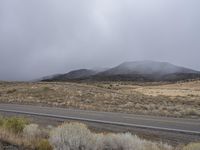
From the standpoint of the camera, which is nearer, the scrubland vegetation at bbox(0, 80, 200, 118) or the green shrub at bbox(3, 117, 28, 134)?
the green shrub at bbox(3, 117, 28, 134)

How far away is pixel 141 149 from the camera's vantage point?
28.1ft

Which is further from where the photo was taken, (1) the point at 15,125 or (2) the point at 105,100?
(2) the point at 105,100

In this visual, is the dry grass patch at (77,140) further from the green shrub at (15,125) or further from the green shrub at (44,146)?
the green shrub at (15,125)

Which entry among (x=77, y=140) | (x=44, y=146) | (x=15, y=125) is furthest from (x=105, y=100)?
(x=77, y=140)

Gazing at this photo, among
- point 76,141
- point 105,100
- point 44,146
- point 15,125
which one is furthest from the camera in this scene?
point 105,100

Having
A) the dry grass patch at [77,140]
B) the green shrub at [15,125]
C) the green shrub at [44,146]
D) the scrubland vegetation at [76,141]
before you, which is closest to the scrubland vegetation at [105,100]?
the green shrub at [15,125]

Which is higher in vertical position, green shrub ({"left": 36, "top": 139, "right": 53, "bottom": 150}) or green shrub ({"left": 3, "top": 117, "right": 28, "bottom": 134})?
green shrub ({"left": 3, "top": 117, "right": 28, "bottom": 134})

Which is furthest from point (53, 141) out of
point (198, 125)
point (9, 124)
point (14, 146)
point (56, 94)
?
point (56, 94)

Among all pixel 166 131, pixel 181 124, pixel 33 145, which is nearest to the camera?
pixel 33 145

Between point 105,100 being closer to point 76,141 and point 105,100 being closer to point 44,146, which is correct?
point 44,146

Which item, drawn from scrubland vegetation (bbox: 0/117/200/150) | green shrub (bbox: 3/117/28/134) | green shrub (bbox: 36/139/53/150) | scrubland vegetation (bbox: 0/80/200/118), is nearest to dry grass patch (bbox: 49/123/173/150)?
scrubland vegetation (bbox: 0/117/200/150)

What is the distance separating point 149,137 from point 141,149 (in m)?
5.82

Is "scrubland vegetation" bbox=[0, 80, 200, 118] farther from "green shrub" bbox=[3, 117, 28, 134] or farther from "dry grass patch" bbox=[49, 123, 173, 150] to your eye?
"dry grass patch" bbox=[49, 123, 173, 150]

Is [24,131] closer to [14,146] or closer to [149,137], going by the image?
[14,146]
